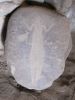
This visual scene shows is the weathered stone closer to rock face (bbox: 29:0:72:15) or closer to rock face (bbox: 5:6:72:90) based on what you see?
rock face (bbox: 5:6:72:90)

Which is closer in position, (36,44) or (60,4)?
(36,44)

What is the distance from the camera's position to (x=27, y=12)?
1.27m

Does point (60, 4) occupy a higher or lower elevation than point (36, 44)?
higher

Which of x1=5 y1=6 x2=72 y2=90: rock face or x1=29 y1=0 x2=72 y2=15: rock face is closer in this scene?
x1=5 y1=6 x2=72 y2=90: rock face

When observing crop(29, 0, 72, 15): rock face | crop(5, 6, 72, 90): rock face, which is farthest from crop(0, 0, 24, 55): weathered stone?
crop(29, 0, 72, 15): rock face

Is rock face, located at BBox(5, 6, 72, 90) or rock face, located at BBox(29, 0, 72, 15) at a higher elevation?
rock face, located at BBox(29, 0, 72, 15)

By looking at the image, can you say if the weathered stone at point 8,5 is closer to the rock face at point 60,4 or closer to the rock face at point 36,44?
the rock face at point 36,44

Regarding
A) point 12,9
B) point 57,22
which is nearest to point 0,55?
point 12,9

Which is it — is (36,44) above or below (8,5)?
below

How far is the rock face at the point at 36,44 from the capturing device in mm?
1249

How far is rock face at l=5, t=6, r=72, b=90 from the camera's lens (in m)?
1.25

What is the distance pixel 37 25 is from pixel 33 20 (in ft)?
0.11

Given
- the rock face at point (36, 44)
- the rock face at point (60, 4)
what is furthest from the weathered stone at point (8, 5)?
the rock face at point (60, 4)

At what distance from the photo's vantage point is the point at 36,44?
1.25m
